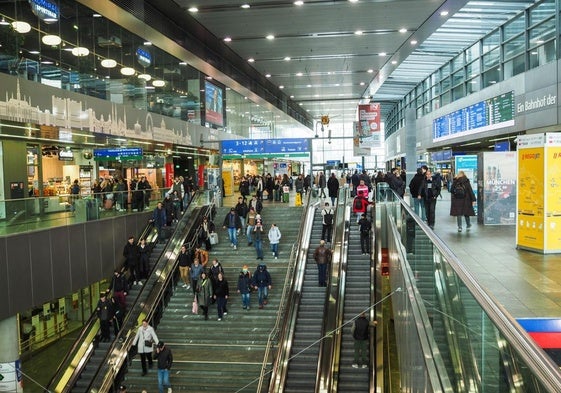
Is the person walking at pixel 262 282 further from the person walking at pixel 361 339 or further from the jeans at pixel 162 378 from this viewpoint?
the jeans at pixel 162 378

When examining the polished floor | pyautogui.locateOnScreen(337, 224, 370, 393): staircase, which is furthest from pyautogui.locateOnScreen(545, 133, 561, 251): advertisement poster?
pyautogui.locateOnScreen(337, 224, 370, 393): staircase

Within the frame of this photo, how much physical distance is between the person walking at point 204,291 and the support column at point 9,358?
5280 mm

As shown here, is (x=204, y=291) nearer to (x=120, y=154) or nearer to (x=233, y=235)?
(x=233, y=235)

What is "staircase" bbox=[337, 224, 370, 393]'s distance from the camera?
46.2 ft

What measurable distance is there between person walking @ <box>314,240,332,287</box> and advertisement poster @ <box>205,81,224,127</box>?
17.0m

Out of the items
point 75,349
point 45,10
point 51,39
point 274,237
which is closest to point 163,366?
point 75,349

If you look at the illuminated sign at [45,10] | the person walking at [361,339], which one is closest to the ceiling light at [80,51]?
the illuminated sign at [45,10]

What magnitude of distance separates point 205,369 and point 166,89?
16.5 metres

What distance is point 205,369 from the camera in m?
15.3

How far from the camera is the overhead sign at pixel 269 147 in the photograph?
2625cm

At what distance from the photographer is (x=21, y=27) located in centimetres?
1672

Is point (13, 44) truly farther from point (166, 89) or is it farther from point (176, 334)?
point (166, 89)

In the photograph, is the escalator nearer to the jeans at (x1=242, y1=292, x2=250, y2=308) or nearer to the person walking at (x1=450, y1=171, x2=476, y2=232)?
the jeans at (x1=242, y1=292, x2=250, y2=308)

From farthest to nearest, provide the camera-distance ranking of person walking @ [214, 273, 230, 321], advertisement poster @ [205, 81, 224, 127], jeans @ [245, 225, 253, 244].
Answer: advertisement poster @ [205, 81, 224, 127] → jeans @ [245, 225, 253, 244] → person walking @ [214, 273, 230, 321]
